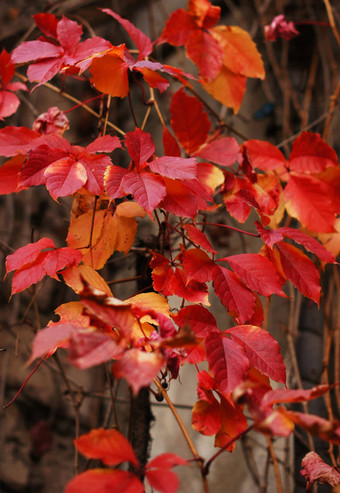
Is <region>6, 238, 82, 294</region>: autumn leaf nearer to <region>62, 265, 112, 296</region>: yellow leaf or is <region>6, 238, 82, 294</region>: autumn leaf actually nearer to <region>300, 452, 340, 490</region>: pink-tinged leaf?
<region>62, 265, 112, 296</region>: yellow leaf

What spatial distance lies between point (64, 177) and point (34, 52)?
0.91 ft

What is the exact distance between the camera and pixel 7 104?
2.62ft

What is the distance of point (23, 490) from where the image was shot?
1100mm

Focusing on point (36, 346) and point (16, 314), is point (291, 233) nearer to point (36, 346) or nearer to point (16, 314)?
point (36, 346)

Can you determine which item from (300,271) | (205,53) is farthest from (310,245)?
(205,53)

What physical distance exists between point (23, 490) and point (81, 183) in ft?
3.25

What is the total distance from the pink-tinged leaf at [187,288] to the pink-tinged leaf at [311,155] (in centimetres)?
35

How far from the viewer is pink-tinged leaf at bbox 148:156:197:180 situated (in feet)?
1.78

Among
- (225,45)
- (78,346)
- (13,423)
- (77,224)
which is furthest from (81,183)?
(13,423)

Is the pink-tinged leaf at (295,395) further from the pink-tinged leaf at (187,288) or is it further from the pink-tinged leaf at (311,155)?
the pink-tinged leaf at (311,155)

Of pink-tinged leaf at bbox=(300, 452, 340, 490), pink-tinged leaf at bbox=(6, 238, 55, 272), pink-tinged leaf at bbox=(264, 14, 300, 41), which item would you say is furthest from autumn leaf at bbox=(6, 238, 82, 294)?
pink-tinged leaf at bbox=(264, 14, 300, 41)

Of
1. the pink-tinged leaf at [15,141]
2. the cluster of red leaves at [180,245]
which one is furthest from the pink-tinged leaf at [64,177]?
the pink-tinged leaf at [15,141]

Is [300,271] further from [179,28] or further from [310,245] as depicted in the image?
[179,28]

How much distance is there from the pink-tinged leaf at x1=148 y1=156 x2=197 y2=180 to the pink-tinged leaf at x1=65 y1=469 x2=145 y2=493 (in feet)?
1.19
